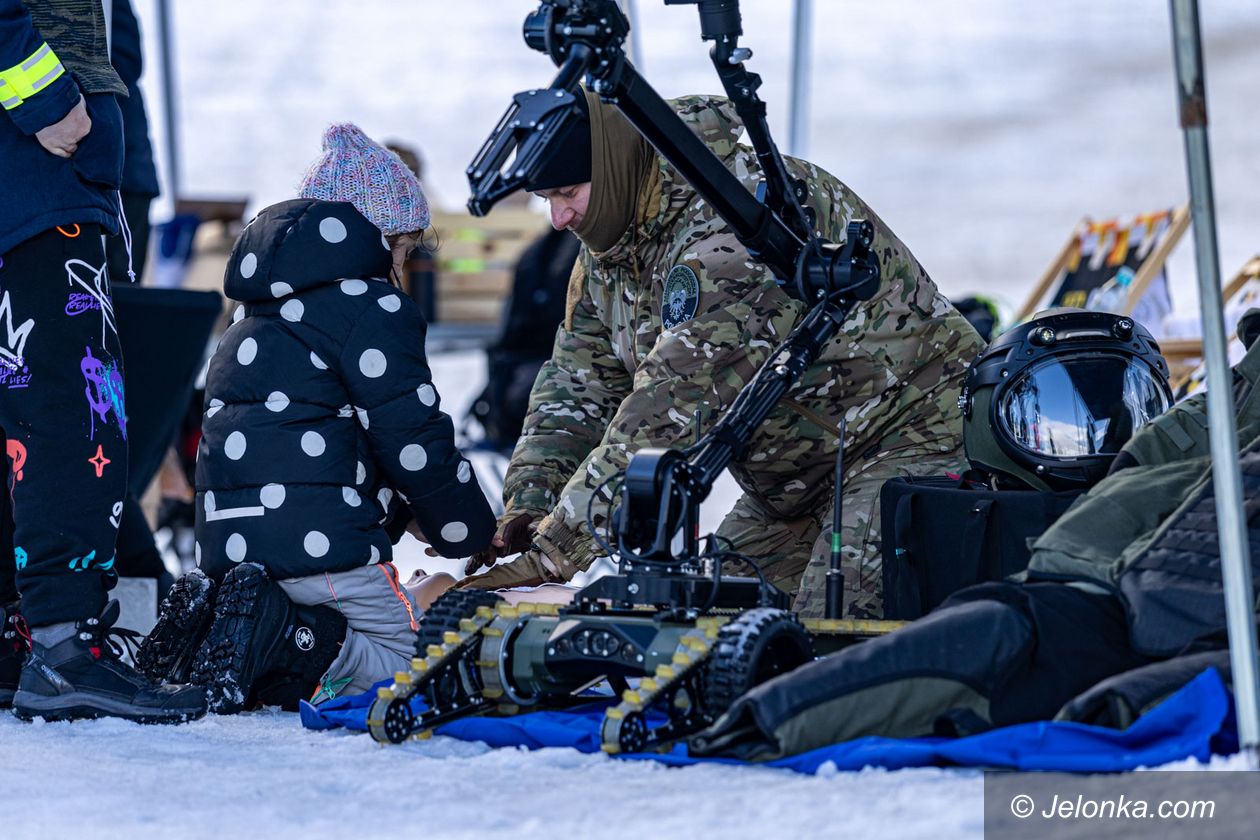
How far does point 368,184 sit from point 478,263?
7.43 meters

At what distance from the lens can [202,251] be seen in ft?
29.9

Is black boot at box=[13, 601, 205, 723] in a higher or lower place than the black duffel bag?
lower

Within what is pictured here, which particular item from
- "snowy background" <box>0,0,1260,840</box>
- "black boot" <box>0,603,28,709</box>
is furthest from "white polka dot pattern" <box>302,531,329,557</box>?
"snowy background" <box>0,0,1260,840</box>

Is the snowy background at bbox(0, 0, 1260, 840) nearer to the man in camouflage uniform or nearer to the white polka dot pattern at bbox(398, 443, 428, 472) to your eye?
the man in camouflage uniform

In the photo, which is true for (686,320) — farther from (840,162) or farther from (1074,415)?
(840,162)

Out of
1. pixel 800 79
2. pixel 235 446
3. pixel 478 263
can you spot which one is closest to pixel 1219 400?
pixel 235 446

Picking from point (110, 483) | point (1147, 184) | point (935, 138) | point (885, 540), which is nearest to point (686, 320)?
point (885, 540)

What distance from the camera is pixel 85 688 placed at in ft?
8.88

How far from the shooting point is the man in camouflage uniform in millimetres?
2932

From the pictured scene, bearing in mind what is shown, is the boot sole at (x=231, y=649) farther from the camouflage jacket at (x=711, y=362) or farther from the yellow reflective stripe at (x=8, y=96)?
the yellow reflective stripe at (x=8, y=96)

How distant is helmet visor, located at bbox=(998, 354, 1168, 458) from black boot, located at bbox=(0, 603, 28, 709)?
1.87m

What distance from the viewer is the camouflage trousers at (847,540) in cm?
315

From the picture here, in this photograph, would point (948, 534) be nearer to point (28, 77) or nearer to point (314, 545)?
point (314, 545)

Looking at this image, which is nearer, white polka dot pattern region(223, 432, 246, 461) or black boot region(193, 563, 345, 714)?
black boot region(193, 563, 345, 714)
